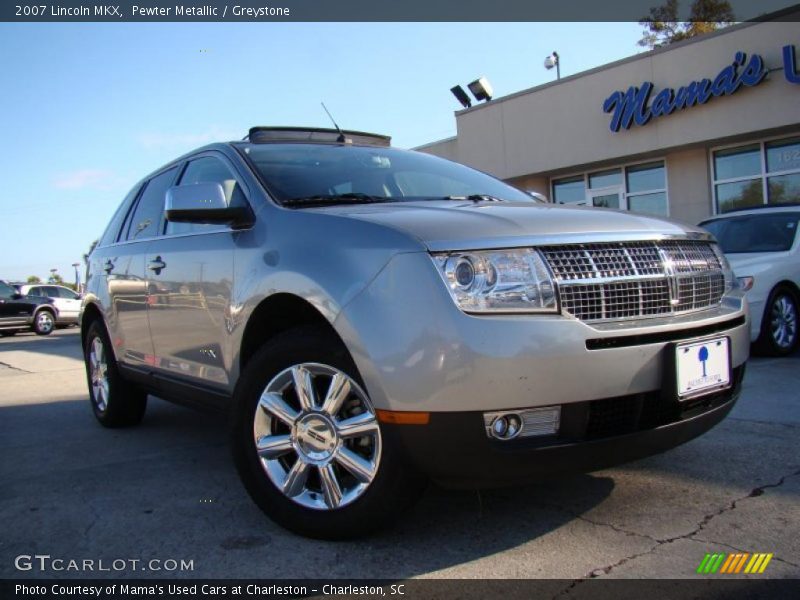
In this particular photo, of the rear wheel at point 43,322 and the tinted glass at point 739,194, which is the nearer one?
the tinted glass at point 739,194

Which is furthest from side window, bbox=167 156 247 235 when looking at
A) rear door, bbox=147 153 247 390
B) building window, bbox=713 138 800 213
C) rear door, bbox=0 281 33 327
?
rear door, bbox=0 281 33 327

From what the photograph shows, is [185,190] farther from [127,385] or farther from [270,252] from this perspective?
[127,385]

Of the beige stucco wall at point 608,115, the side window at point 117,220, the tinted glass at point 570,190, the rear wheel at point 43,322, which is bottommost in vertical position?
the rear wheel at point 43,322

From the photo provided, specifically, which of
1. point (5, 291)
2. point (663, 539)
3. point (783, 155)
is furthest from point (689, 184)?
point (5, 291)

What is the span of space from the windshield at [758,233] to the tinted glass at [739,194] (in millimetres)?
6351

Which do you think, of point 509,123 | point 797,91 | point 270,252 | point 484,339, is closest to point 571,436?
point 484,339

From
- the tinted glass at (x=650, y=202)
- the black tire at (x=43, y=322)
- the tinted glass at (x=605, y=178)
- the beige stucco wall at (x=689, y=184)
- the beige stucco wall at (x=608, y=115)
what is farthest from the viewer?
the black tire at (x=43, y=322)

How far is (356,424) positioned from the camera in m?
2.53

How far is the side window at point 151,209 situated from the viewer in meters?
4.35

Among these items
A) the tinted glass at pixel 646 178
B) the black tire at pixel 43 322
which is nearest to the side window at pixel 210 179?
the tinted glass at pixel 646 178

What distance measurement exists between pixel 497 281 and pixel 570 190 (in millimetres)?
15183

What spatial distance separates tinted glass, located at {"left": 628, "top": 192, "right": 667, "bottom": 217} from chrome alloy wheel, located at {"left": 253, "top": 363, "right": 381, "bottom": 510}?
13.3 meters

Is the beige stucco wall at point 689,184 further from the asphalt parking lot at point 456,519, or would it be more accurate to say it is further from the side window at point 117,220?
the side window at point 117,220

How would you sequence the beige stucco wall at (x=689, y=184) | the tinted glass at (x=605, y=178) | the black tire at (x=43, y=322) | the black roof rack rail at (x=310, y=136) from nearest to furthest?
the black roof rack rail at (x=310, y=136) → the beige stucco wall at (x=689, y=184) → the tinted glass at (x=605, y=178) → the black tire at (x=43, y=322)
